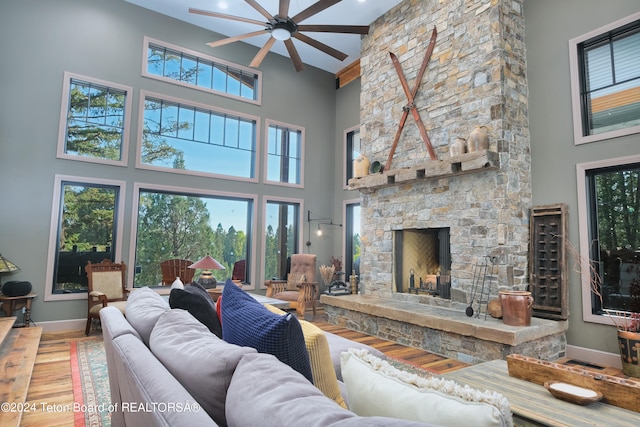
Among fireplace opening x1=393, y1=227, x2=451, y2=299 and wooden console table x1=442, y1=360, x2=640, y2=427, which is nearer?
wooden console table x1=442, y1=360, x2=640, y2=427

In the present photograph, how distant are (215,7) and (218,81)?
1.18 m

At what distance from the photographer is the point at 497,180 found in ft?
13.6

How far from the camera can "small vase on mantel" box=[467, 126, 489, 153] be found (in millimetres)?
4207

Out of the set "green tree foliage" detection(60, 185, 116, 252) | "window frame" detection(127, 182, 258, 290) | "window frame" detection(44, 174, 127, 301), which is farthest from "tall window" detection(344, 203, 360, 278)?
"green tree foliage" detection(60, 185, 116, 252)

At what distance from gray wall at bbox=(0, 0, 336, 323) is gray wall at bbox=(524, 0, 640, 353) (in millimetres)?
4729

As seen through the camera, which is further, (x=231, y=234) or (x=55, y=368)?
(x=231, y=234)

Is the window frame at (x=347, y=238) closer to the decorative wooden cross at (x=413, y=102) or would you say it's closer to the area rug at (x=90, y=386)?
the decorative wooden cross at (x=413, y=102)

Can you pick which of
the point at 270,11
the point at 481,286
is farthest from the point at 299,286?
the point at 270,11

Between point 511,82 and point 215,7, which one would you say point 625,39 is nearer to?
point 511,82

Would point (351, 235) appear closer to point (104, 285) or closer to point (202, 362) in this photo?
point (104, 285)

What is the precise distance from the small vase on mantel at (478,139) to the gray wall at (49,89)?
13.2ft

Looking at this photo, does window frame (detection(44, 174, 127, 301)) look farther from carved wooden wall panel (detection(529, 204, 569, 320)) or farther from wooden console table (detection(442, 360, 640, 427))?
carved wooden wall panel (detection(529, 204, 569, 320))

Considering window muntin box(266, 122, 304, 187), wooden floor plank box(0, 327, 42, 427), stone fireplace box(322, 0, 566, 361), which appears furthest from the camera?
window muntin box(266, 122, 304, 187)

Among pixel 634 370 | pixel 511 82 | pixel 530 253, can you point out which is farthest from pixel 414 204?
pixel 634 370
